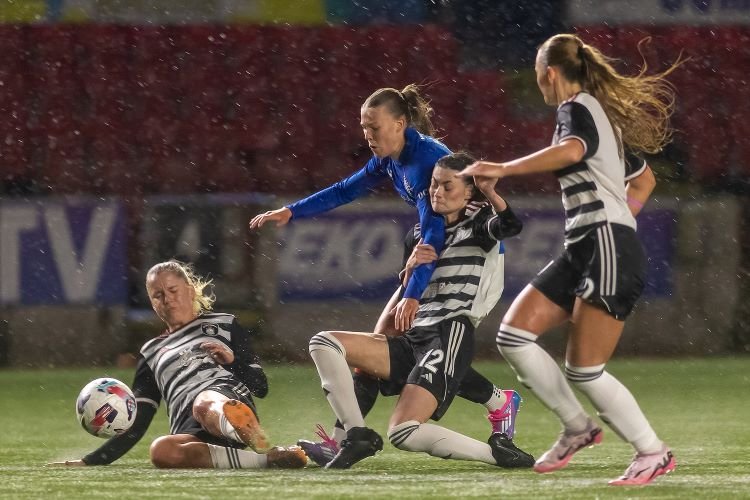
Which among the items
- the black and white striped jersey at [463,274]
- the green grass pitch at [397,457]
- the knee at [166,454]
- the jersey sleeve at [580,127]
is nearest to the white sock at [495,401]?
the green grass pitch at [397,457]

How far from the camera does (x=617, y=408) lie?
15.4 ft

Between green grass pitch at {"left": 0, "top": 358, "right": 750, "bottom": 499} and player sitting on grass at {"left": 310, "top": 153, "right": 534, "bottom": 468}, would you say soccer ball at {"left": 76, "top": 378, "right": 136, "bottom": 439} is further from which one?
player sitting on grass at {"left": 310, "top": 153, "right": 534, "bottom": 468}

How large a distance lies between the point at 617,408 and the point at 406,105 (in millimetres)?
1609

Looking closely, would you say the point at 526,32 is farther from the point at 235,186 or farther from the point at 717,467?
the point at 717,467

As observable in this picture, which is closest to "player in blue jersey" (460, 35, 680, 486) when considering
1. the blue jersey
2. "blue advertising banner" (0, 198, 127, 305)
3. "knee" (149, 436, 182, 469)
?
the blue jersey

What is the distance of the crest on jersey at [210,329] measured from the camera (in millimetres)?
5738

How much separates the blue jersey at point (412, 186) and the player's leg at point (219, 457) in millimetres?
768

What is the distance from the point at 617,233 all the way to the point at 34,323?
7.55m

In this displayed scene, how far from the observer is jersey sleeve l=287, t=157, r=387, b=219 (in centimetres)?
586

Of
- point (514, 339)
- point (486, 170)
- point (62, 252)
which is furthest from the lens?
point (62, 252)

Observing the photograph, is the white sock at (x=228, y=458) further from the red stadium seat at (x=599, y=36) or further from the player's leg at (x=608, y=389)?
the red stadium seat at (x=599, y=36)

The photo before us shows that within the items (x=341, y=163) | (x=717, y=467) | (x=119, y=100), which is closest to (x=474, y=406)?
(x=717, y=467)

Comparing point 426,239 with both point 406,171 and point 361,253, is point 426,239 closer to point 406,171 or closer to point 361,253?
point 406,171

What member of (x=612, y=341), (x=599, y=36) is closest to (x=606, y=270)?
(x=612, y=341)
